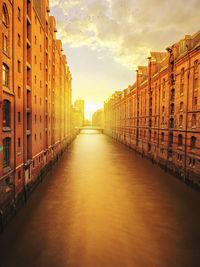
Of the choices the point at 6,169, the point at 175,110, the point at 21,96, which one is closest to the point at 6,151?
the point at 6,169

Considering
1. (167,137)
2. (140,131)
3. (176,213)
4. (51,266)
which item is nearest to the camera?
(51,266)

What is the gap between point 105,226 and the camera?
1627 cm

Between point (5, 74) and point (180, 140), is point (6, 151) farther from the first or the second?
point (180, 140)

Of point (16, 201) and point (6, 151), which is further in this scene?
point (16, 201)

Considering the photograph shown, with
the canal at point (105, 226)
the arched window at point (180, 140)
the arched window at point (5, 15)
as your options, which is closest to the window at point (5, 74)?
the arched window at point (5, 15)

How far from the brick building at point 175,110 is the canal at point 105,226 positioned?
4.50m

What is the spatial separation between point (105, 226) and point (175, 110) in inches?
Answer: 875

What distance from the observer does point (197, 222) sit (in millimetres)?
17062

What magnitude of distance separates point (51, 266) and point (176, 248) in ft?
25.7

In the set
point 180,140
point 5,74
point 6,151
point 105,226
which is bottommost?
point 105,226

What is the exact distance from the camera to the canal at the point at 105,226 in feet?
40.7

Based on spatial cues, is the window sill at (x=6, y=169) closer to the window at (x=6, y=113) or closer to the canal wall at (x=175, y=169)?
the window at (x=6, y=113)

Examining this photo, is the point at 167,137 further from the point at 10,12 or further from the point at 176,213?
the point at 10,12

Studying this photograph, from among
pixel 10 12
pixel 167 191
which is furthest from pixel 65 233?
pixel 10 12
